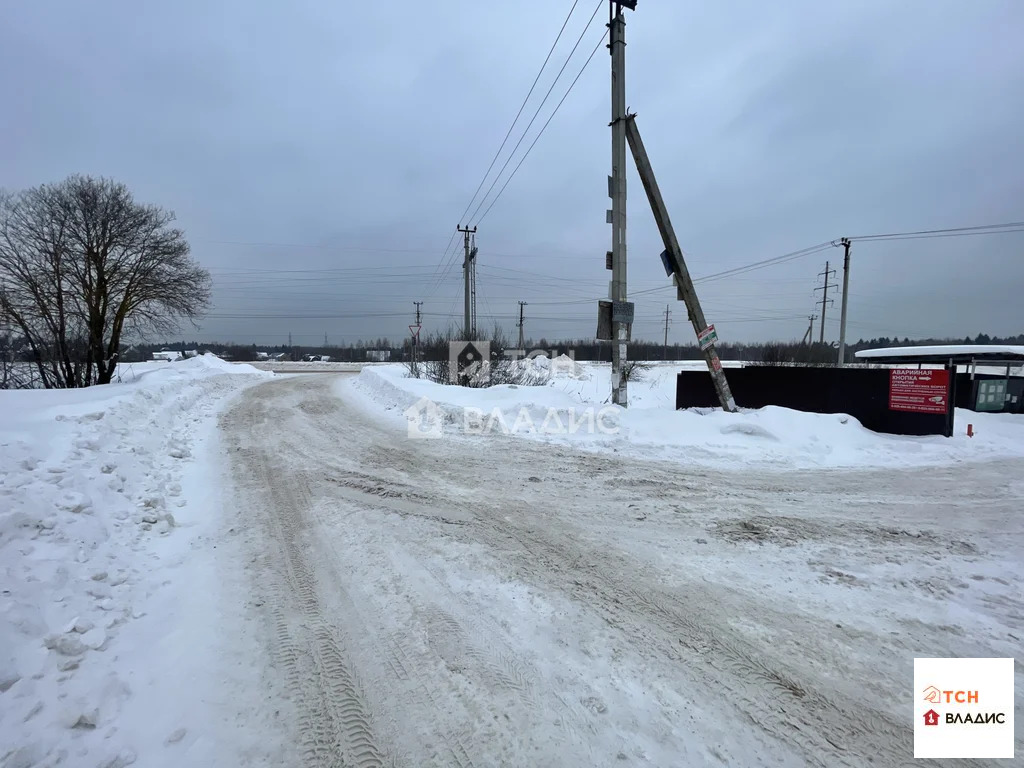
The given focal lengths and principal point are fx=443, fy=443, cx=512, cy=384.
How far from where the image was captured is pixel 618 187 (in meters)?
11.2

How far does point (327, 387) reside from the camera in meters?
19.7

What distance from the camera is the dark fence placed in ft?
34.6

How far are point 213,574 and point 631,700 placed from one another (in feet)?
11.8

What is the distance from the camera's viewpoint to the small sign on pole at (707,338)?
11305mm

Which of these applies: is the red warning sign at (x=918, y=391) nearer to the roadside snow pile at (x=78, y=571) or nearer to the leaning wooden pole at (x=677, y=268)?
the leaning wooden pole at (x=677, y=268)

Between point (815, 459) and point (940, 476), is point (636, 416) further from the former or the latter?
point (940, 476)

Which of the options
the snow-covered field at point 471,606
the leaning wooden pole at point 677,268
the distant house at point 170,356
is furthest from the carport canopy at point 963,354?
the distant house at point 170,356

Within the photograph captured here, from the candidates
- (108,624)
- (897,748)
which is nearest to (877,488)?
(897,748)
